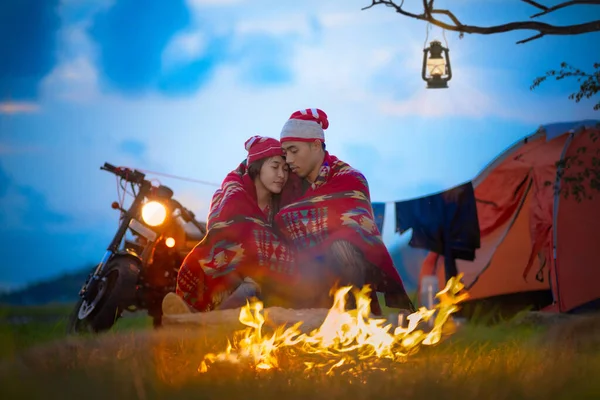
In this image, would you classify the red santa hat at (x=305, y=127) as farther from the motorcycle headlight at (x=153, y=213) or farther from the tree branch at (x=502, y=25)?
the tree branch at (x=502, y=25)

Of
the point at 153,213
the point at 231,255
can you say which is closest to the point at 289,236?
the point at 231,255

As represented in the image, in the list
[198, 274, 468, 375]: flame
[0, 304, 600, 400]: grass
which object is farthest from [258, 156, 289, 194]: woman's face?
[0, 304, 600, 400]: grass

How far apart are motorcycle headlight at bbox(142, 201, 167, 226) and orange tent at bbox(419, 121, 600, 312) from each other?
144 inches

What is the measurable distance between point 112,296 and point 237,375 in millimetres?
1946

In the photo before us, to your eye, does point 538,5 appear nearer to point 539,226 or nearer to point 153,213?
point 539,226

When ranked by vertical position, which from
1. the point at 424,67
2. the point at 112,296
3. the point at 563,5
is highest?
the point at 563,5

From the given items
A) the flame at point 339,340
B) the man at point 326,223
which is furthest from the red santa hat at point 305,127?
the flame at point 339,340

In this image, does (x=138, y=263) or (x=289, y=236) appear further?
(x=138, y=263)

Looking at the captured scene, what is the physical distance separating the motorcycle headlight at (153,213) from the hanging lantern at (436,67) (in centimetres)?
309

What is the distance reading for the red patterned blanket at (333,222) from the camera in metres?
3.68

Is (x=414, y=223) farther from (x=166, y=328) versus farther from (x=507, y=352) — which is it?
(x=166, y=328)

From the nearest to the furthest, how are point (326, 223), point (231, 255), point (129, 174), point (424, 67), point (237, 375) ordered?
1. point (237, 375)
2. point (231, 255)
3. point (326, 223)
4. point (129, 174)
5. point (424, 67)

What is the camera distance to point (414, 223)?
25.3 feet

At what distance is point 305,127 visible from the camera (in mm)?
3754
